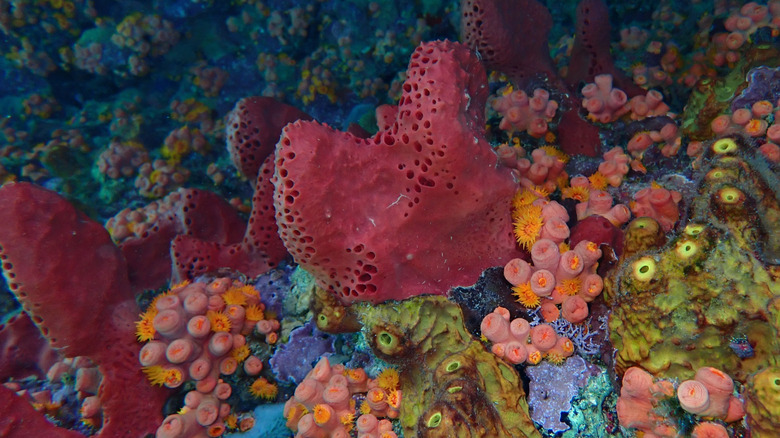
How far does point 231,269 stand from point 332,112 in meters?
4.07

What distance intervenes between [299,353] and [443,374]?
150 cm

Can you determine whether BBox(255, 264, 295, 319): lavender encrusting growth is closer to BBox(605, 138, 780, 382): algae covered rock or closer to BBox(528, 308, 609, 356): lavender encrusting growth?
BBox(528, 308, 609, 356): lavender encrusting growth

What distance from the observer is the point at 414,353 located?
284 centimetres

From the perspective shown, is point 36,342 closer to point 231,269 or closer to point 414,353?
point 231,269

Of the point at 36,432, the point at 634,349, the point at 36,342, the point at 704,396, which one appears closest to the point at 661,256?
the point at 634,349

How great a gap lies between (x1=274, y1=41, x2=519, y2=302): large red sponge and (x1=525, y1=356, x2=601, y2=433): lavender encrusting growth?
0.81 metres

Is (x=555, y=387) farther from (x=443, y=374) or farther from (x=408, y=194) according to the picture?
(x=408, y=194)

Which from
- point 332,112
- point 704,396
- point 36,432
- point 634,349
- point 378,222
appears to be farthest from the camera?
point 332,112

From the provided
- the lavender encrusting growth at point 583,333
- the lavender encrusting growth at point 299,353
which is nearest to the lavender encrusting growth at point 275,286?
the lavender encrusting growth at point 299,353

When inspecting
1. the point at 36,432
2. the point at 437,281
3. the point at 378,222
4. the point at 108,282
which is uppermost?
the point at 378,222

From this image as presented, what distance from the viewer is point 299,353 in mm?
3580

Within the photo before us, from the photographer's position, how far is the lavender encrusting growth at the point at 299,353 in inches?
139

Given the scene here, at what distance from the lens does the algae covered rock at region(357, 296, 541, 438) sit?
7.92 feet

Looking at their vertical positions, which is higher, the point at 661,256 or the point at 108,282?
the point at 661,256
